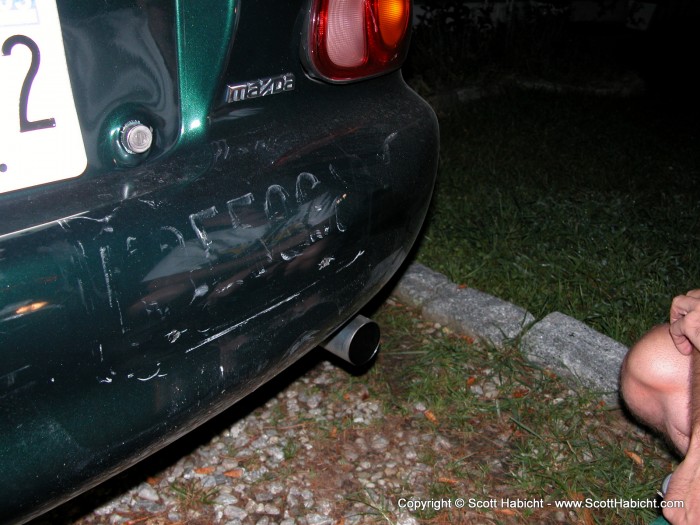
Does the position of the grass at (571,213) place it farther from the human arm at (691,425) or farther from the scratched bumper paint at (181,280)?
the scratched bumper paint at (181,280)

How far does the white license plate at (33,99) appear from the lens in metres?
1.22

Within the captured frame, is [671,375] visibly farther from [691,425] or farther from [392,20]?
[392,20]

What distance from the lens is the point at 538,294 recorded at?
289cm

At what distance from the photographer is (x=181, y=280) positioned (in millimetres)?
1384

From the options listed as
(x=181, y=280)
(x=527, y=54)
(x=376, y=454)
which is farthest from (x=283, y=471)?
(x=527, y=54)

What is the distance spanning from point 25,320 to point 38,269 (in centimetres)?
9

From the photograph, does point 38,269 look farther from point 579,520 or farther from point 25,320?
point 579,520

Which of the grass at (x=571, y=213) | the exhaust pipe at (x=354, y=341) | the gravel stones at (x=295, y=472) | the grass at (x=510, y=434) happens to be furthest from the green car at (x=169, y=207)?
the grass at (x=571, y=213)

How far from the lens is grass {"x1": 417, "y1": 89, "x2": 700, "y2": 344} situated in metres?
2.89

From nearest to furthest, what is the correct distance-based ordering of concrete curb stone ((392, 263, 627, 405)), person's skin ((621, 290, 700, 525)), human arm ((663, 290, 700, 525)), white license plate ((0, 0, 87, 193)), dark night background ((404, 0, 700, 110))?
white license plate ((0, 0, 87, 193)) < human arm ((663, 290, 700, 525)) < person's skin ((621, 290, 700, 525)) < concrete curb stone ((392, 263, 627, 405)) < dark night background ((404, 0, 700, 110))

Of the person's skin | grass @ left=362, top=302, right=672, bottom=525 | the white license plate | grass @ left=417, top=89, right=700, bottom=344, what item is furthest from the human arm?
the white license plate

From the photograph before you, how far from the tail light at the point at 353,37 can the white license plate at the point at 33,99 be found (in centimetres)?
57

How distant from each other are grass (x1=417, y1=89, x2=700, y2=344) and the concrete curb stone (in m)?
0.13

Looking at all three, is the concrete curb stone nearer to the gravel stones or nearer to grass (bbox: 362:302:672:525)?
grass (bbox: 362:302:672:525)
